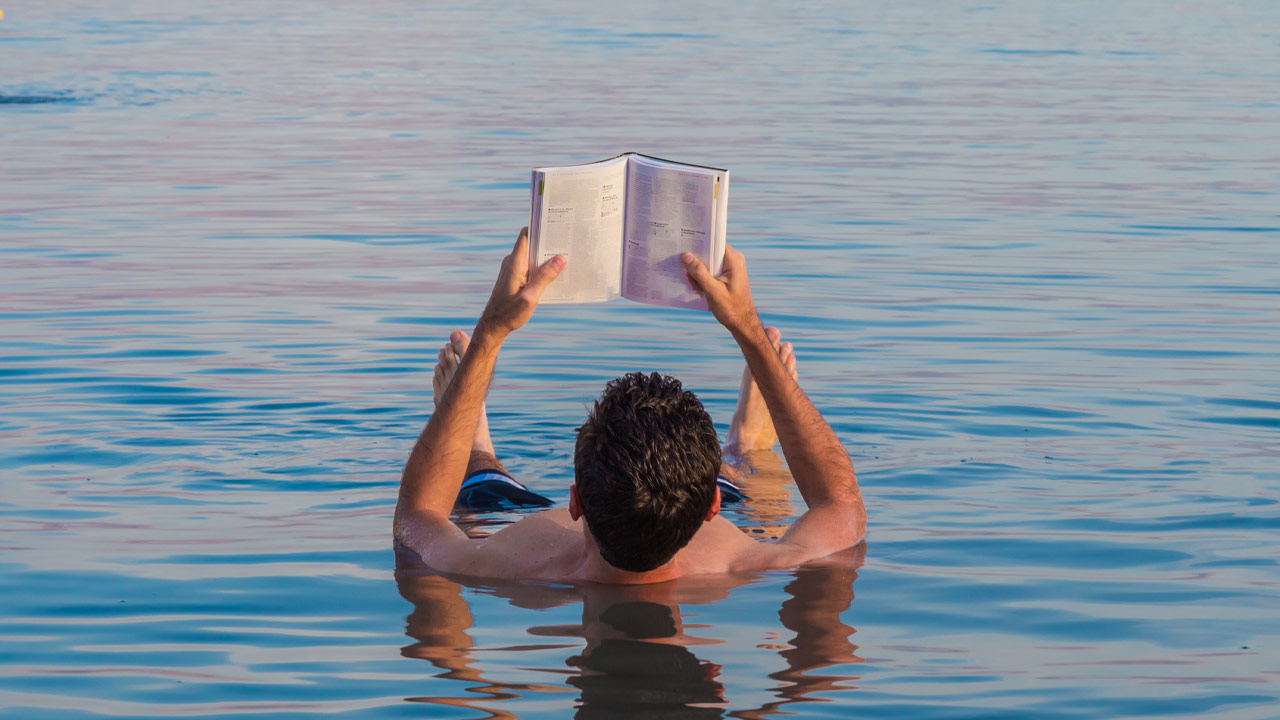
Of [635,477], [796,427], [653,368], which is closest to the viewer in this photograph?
[635,477]

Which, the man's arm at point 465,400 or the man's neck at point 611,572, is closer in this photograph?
the man's arm at point 465,400

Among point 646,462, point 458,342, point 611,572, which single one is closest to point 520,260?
point 646,462

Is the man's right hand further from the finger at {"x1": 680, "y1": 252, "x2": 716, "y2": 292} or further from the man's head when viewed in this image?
the man's head

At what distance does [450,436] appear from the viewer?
16.1 ft

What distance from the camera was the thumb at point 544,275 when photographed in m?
4.57

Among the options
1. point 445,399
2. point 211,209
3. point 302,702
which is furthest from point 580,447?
point 211,209

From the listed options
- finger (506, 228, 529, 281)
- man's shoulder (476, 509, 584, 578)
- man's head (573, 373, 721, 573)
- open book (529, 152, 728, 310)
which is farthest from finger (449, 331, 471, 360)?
man's head (573, 373, 721, 573)

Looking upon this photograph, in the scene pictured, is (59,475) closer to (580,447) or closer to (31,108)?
(580,447)

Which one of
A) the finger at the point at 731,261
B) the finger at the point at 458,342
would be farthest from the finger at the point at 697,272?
the finger at the point at 458,342

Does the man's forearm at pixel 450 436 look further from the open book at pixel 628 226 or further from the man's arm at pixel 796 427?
the man's arm at pixel 796 427

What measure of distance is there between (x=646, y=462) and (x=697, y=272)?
647mm

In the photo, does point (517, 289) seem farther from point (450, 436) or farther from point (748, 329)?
point (748, 329)

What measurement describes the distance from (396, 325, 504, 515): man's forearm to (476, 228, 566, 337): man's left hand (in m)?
0.05

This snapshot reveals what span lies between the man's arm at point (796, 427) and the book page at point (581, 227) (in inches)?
12.5
